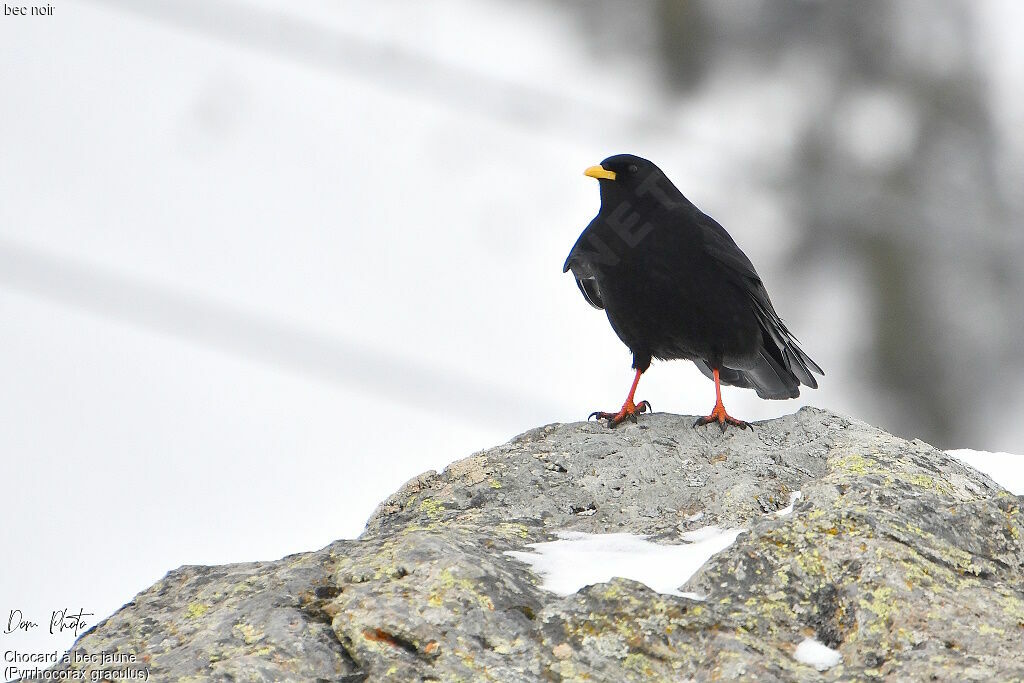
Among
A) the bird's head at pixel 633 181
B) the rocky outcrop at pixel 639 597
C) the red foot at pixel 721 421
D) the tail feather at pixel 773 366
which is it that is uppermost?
the bird's head at pixel 633 181

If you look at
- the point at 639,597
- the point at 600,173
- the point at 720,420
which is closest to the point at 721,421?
the point at 720,420

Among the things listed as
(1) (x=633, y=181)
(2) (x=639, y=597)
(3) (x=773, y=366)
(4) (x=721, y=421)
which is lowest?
(2) (x=639, y=597)

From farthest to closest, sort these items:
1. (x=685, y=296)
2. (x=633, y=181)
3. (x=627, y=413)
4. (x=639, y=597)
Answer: (x=633, y=181), (x=685, y=296), (x=627, y=413), (x=639, y=597)

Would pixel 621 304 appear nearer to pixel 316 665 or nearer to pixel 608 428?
pixel 608 428

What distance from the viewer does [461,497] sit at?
3328 mm

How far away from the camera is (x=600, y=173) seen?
5.27 metres

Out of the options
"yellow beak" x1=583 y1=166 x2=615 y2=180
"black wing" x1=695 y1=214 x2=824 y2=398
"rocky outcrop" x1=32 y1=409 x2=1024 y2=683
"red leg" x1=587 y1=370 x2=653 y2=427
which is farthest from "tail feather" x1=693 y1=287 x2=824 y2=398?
"rocky outcrop" x1=32 y1=409 x2=1024 y2=683

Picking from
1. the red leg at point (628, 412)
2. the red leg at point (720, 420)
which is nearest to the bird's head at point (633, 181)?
the red leg at point (628, 412)

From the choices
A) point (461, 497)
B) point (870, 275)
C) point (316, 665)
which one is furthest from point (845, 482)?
point (870, 275)

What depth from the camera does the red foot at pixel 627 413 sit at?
4191 millimetres

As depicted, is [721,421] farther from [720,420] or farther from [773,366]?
[773,366]

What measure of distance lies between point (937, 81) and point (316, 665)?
20.5 feet

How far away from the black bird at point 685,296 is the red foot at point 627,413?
0.04 ft

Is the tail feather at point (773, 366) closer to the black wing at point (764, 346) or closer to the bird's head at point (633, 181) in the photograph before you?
the black wing at point (764, 346)
